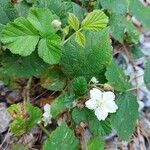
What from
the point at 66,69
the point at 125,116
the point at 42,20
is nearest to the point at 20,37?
the point at 42,20

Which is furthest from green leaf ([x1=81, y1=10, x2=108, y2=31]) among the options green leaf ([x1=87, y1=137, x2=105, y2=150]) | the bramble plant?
green leaf ([x1=87, y1=137, x2=105, y2=150])

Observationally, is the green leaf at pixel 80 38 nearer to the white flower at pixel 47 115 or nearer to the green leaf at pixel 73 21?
the green leaf at pixel 73 21

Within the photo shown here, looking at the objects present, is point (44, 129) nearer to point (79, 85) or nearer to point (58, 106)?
point (58, 106)

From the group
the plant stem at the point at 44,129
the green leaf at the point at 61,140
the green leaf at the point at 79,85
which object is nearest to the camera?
the green leaf at the point at 61,140

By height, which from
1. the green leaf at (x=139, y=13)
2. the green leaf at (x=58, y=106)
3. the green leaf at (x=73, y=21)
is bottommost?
the green leaf at (x=139, y=13)

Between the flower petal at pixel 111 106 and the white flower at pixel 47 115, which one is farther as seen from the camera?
the white flower at pixel 47 115

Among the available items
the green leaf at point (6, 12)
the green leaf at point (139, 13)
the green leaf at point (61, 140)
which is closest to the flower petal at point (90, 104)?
the green leaf at point (61, 140)

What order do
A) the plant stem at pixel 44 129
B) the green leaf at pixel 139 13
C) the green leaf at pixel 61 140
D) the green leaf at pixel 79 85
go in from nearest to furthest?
the green leaf at pixel 61 140
the green leaf at pixel 79 85
the plant stem at pixel 44 129
the green leaf at pixel 139 13
